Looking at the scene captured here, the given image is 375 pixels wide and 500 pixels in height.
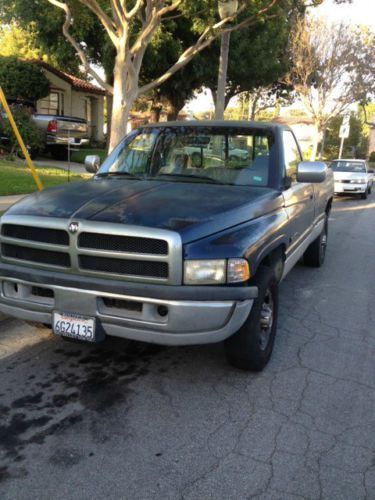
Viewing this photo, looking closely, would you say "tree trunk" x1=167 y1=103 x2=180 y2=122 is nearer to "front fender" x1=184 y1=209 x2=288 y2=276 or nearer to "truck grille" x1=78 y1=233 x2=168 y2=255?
"front fender" x1=184 y1=209 x2=288 y2=276

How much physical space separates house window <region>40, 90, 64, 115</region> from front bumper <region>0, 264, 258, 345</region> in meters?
25.7

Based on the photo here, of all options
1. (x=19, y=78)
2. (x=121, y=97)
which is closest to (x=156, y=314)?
(x=121, y=97)

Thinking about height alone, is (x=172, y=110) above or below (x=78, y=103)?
below

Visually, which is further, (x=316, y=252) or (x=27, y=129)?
(x=27, y=129)

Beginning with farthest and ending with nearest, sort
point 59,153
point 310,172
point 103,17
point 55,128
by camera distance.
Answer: point 59,153, point 55,128, point 103,17, point 310,172

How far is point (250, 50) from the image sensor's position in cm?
2138

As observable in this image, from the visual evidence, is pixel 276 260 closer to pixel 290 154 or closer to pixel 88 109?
pixel 290 154

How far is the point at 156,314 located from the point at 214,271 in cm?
45

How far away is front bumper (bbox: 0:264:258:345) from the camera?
10.0ft

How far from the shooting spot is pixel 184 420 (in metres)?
3.12

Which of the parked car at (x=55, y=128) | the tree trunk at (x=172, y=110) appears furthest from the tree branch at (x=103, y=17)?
the tree trunk at (x=172, y=110)

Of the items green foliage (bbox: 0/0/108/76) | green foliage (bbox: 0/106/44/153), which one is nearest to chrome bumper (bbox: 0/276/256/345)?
green foliage (bbox: 0/0/108/76)

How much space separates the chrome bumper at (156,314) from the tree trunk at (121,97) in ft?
31.9

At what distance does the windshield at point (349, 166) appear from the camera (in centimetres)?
1780
